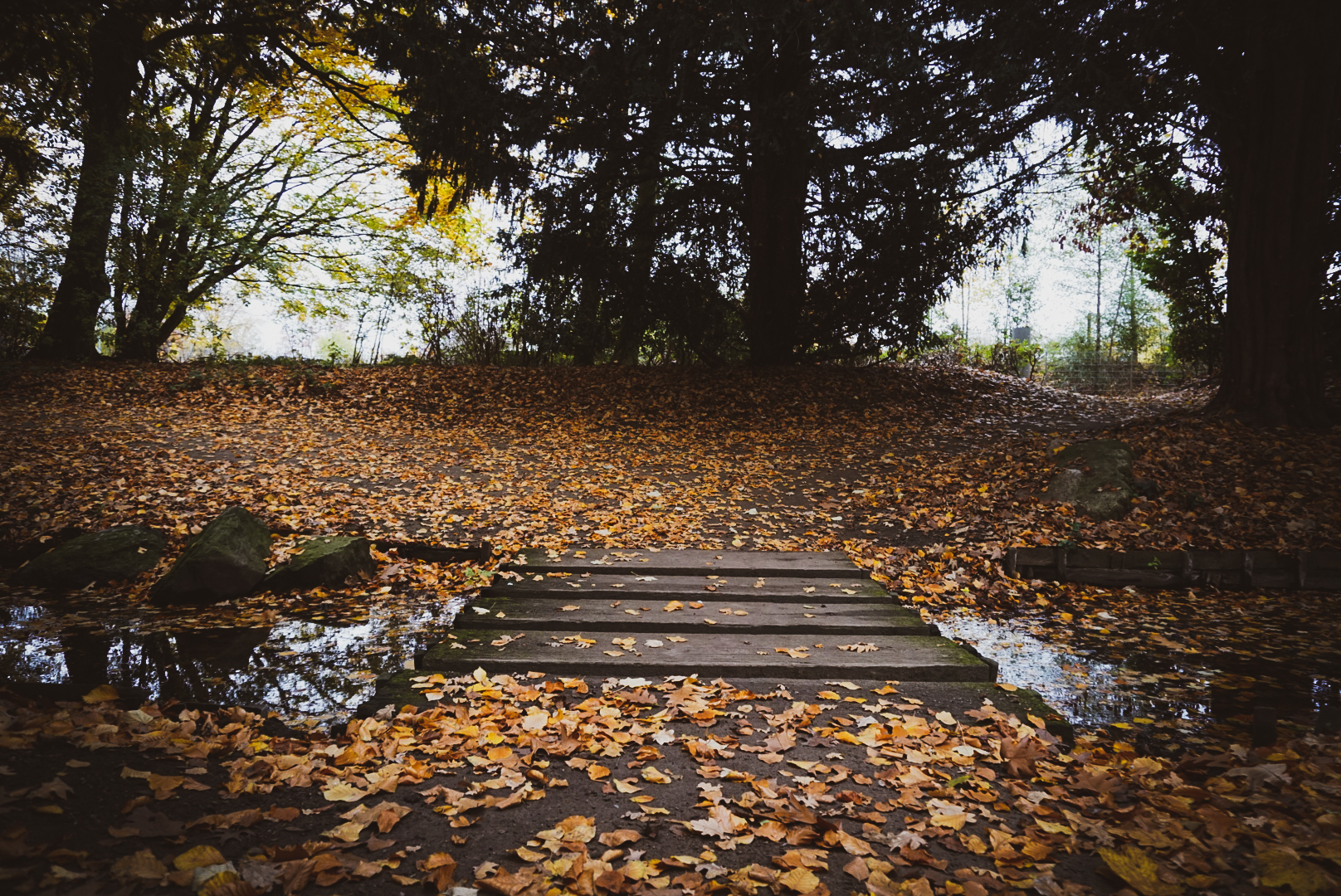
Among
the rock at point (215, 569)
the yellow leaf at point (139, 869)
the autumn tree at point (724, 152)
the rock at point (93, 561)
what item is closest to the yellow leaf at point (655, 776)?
the yellow leaf at point (139, 869)

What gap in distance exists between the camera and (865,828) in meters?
A: 2.51

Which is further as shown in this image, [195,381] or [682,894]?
[195,381]

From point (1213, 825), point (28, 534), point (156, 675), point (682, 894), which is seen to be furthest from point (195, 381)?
point (1213, 825)

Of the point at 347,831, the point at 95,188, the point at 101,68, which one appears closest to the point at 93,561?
the point at 347,831

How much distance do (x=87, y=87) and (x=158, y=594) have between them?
738cm

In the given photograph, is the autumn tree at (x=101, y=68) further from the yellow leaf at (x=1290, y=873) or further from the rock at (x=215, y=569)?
the yellow leaf at (x=1290, y=873)

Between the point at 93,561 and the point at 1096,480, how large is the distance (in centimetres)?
961

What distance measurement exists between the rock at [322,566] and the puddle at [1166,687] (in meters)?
5.07

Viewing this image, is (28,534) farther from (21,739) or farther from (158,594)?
(21,739)

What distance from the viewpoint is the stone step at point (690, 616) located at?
4.45 metres

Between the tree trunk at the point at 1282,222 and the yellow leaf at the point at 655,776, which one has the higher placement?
the tree trunk at the point at 1282,222

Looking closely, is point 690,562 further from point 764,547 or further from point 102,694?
point 102,694

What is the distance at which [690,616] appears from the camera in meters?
4.63

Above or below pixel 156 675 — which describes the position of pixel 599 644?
above
